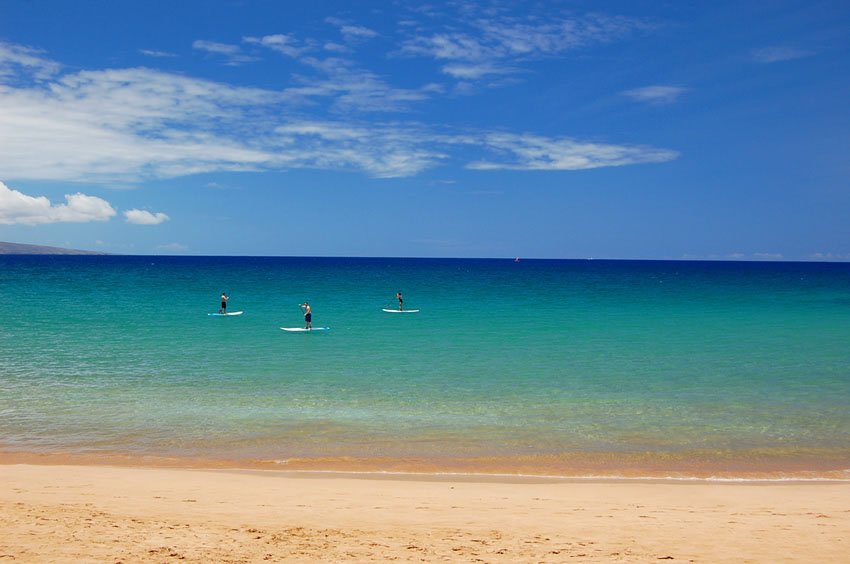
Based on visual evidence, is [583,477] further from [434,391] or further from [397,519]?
[434,391]

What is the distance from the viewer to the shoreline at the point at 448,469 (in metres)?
12.6

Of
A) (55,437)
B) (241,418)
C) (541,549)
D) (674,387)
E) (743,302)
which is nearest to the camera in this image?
(541,549)

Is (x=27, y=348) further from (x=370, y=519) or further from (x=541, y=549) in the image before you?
(x=541, y=549)

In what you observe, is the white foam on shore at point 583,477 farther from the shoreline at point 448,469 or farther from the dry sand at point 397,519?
the dry sand at point 397,519

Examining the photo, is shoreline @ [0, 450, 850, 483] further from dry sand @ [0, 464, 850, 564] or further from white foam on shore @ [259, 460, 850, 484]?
dry sand @ [0, 464, 850, 564]

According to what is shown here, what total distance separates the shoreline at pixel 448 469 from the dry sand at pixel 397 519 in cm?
42

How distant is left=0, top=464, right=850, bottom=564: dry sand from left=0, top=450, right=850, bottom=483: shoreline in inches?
16.5

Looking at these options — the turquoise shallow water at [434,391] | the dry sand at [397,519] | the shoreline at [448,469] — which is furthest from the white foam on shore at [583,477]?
the turquoise shallow water at [434,391]

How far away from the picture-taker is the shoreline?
41.2 feet

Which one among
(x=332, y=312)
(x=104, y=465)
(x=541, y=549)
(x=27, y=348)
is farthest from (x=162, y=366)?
(x=332, y=312)

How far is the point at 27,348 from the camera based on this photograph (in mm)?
27219

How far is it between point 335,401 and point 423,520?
9.60m

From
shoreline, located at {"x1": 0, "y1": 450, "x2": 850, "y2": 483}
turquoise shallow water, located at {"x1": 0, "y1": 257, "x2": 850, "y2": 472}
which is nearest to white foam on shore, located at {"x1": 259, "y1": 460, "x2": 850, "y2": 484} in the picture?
shoreline, located at {"x1": 0, "y1": 450, "x2": 850, "y2": 483}

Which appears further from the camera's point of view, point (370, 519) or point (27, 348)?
point (27, 348)
